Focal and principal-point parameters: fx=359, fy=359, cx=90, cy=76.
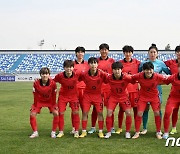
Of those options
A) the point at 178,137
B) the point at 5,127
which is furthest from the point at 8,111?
the point at 178,137

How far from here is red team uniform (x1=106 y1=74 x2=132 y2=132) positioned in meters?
7.29

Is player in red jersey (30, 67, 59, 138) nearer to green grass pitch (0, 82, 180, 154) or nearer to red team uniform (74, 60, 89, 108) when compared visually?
green grass pitch (0, 82, 180, 154)

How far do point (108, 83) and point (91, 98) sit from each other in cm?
50

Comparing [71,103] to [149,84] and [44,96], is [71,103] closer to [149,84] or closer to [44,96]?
[44,96]

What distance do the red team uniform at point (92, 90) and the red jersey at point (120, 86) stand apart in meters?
0.19

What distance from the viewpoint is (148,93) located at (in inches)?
288

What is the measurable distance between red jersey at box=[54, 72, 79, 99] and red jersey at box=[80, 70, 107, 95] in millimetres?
178

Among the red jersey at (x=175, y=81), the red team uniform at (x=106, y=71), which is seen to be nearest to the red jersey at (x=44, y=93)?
the red team uniform at (x=106, y=71)

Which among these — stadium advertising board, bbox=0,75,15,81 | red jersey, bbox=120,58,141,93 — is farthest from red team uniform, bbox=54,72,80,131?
stadium advertising board, bbox=0,75,15,81

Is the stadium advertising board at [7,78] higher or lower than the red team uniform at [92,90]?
lower

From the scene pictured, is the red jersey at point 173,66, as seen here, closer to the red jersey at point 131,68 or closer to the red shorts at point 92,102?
the red jersey at point 131,68

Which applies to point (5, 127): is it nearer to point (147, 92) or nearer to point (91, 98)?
point (91, 98)

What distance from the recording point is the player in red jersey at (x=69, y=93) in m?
7.37

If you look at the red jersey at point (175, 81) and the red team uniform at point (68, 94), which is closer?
the red jersey at point (175, 81)
